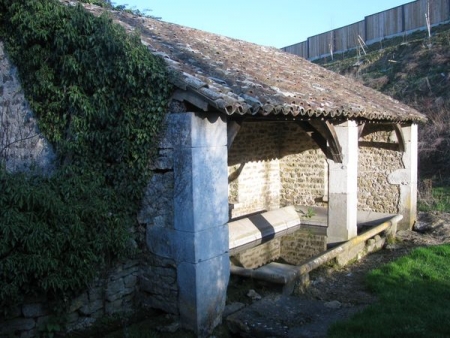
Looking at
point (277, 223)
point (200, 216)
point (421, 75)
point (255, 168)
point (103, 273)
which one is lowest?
point (277, 223)

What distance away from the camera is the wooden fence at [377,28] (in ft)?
68.1

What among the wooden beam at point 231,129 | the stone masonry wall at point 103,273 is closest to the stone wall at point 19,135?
the stone masonry wall at point 103,273

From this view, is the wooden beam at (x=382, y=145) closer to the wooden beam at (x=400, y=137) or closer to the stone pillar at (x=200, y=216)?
the wooden beam at (x=400, y=137)

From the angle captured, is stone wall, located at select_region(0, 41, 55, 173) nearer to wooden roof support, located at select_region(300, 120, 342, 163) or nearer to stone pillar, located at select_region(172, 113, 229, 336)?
stone pillar, located at select_region(172, 113, 229, 336)

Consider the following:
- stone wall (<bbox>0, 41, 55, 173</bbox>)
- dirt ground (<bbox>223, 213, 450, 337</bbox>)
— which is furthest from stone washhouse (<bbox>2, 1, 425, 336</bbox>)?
stone wall (<bbox>0, 41, 55, 173</bbox>)

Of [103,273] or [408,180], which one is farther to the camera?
[408,180]

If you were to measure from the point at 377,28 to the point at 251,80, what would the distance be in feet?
67.9

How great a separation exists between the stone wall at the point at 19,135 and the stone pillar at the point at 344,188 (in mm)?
4587

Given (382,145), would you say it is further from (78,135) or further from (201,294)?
(78,135)

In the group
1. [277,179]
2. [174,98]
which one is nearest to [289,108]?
[174,98]

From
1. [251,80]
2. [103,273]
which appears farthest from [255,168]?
[103,273]

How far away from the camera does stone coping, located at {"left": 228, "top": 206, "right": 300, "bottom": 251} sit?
826 centimetres

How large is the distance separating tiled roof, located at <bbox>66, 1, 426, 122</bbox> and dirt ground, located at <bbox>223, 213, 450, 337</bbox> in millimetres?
2172

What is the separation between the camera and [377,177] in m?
9.86
